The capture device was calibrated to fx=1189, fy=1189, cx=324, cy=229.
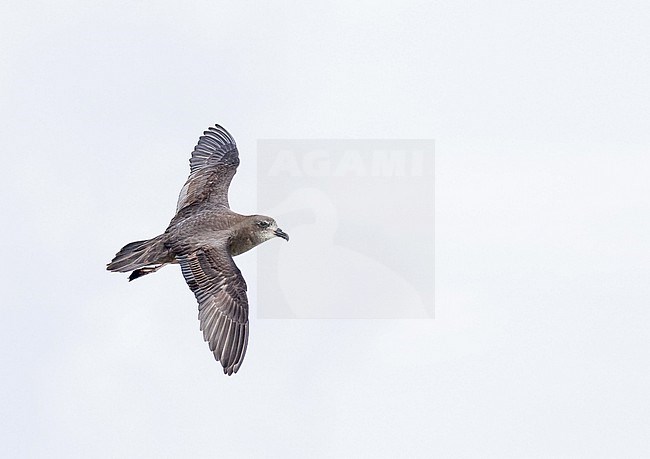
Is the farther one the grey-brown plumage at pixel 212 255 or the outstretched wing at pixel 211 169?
the outstretched wing at pixel 211 169

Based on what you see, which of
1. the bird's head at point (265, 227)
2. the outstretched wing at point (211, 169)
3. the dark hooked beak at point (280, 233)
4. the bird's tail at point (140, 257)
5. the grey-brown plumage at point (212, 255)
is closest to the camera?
the grey-brown plumage at point (212, 255)

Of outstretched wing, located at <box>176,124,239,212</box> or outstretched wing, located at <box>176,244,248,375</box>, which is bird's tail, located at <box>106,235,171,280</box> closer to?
outstretched wing, located at <box>176,244,248,375</box>

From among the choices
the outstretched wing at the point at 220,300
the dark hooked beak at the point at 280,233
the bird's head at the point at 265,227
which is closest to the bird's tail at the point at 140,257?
the outstretched wing at the point at 220,300

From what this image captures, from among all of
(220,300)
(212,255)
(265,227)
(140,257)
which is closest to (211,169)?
(265,227)

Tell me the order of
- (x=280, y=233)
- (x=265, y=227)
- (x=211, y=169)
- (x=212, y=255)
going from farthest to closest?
(x=211, y=169), (x=280, y=233), (x=265, y=227), (x=212, y=255)

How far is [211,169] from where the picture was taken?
24.3 metres

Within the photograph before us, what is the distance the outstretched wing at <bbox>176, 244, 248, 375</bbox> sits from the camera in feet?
64.0

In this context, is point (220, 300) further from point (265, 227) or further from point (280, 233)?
point (280, 233)

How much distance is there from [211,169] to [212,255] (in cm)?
413

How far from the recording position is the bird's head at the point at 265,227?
22.2 m

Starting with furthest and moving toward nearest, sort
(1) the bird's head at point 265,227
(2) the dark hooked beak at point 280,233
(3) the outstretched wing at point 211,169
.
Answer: (3) the outstretched wing at point 211,169, (2) the dark hooked beak at point 280,233, (1) the bird's head at point 265,227

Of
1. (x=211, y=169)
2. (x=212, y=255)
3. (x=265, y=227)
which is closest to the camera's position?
(x=212, y=255)

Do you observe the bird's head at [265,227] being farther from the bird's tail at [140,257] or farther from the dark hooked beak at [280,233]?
the bird's tail at [140,257]

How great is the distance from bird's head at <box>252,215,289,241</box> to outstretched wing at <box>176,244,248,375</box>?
1452mm
